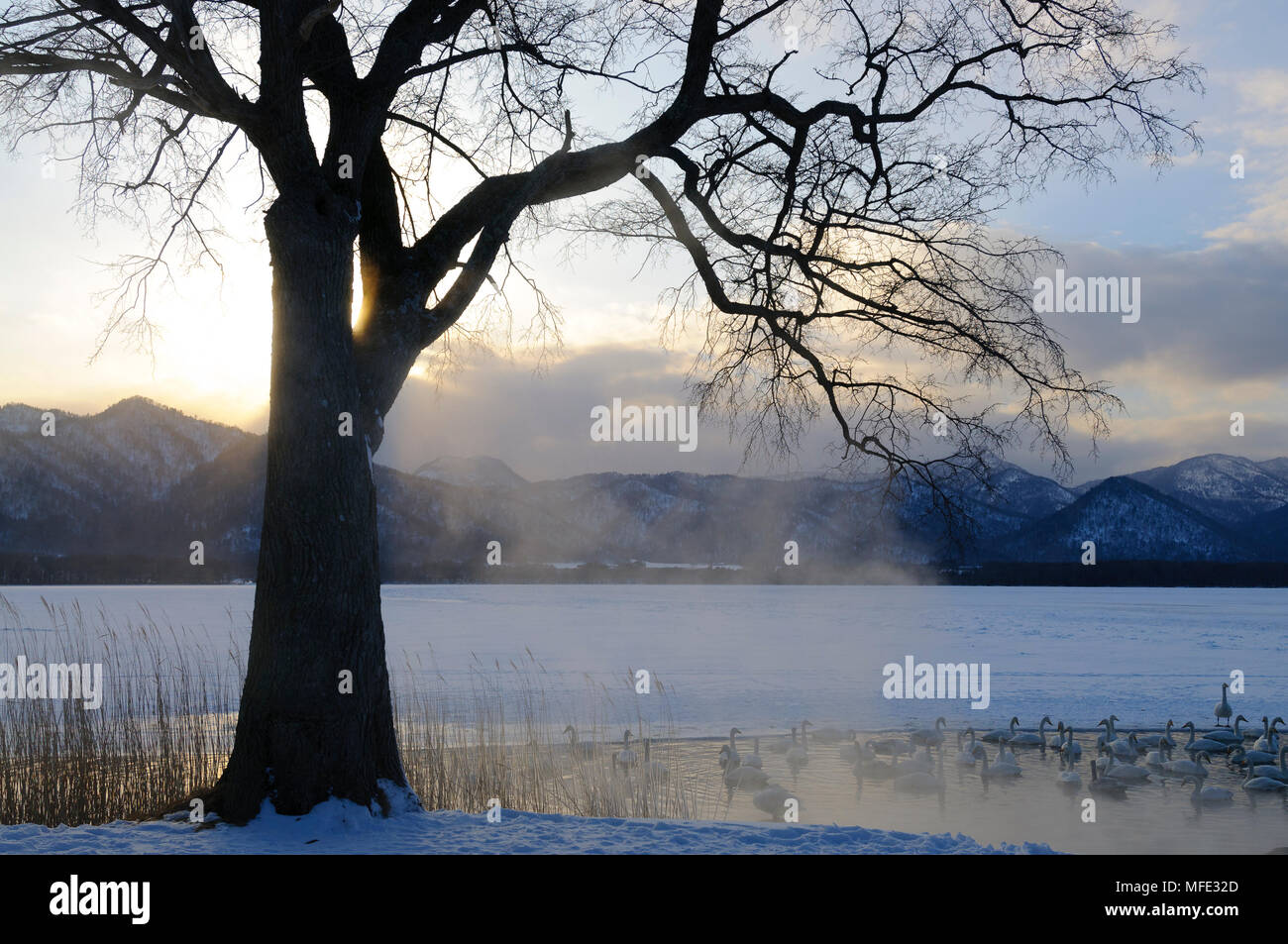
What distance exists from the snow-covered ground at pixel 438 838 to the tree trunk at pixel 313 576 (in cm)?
20

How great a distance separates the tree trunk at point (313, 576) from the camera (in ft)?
18.5

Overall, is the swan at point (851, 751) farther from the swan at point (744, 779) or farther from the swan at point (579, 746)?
the swan at point (579, 746)

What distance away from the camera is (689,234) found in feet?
27.7

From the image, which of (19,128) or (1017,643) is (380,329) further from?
(1017,643)

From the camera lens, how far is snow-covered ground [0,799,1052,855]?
5.10m

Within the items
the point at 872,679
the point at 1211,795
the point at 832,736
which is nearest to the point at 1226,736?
the point at 1211,795

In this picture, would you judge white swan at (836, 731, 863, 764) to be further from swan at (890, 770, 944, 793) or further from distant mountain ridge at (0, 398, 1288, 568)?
distant mountain ridge at (0, 398, 1288, 568)

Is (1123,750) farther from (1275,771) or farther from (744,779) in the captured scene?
(744,779)

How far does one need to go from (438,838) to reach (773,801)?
466cm

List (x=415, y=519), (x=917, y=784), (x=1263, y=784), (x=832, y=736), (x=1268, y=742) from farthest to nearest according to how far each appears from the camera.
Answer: (x=415, y=519) → (x=832, y=736) → (x=1268, y=742) → (x=1263, y=784) → (x=917, y=784)

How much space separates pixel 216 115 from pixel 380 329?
5.25 ft

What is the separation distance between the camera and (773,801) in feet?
30.4

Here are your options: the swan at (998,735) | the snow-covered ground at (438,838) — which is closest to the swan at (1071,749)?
the swan at (998,735)

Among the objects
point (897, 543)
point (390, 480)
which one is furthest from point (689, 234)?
point (897, 543)
